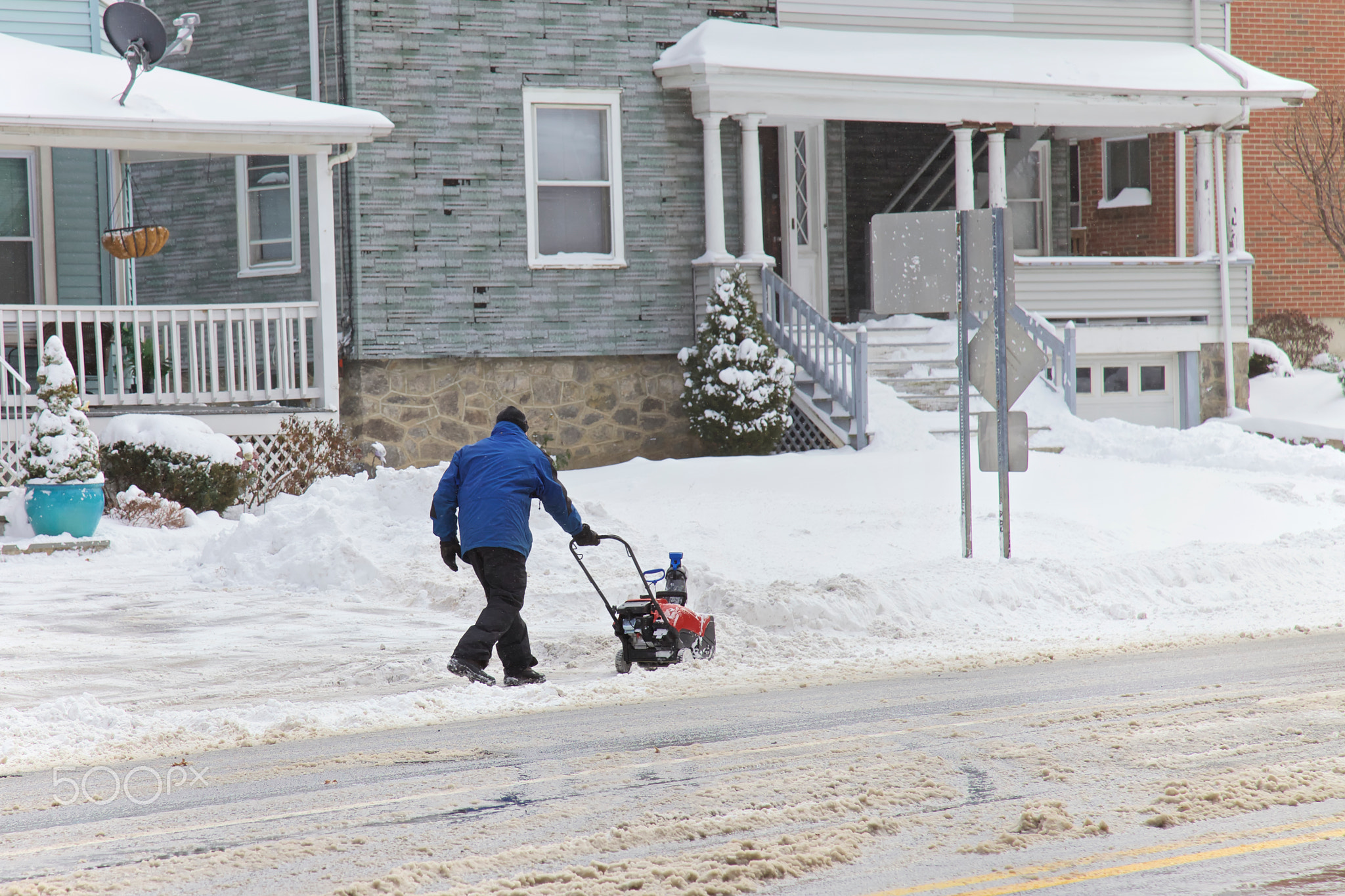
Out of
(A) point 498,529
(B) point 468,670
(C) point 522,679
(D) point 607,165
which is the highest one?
(D) point 607,165

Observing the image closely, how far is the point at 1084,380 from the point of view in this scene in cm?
2083

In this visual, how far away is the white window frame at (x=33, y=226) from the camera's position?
57.6 ft

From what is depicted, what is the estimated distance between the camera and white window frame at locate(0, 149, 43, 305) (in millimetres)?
17562

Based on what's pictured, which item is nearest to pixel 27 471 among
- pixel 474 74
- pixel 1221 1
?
pixel 474 74

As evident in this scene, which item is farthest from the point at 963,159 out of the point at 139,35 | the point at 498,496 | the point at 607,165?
the point at 498,496

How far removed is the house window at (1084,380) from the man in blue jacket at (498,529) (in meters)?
14.1

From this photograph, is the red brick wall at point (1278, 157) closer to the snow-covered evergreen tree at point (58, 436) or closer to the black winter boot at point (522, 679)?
the snow-covered evergreen tree at point (58, 436)

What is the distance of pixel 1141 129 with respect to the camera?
2094 cm

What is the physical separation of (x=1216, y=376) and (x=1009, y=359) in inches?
421

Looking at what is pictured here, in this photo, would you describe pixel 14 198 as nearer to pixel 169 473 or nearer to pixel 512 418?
pixel 169 473

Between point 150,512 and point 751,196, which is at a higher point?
point 751,196

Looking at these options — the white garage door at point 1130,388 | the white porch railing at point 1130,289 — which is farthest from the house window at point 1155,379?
the white porch railing at point 1130,289

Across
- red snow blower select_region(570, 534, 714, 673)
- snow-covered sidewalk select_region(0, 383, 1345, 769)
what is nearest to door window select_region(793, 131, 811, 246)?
snow-covered sidewalk select_region(0, 383, 1345, 769)

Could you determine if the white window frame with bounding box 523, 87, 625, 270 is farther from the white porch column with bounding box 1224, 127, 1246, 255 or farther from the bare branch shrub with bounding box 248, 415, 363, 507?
the white porch column with bounding box 1224, 127, 1246, 255
